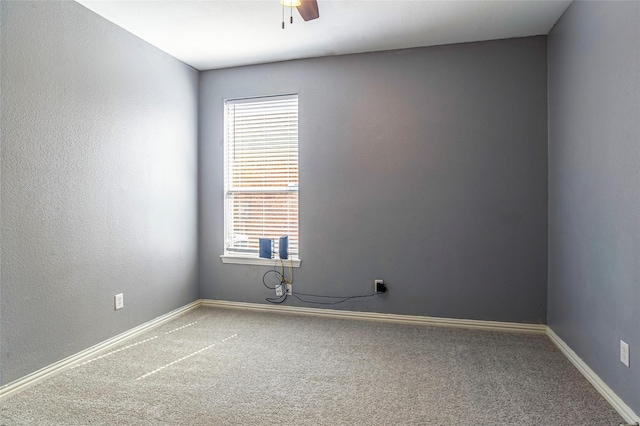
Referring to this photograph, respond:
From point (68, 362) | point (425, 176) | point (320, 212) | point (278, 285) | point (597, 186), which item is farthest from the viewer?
point (278, 285)

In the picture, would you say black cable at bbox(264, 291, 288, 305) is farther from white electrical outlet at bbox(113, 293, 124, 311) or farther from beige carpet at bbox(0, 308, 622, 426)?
white electrical outlet at bbox(113, 293, 124, 311)

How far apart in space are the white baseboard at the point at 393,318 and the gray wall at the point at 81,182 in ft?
2.16

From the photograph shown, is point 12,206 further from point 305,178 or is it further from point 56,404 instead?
point 305,178

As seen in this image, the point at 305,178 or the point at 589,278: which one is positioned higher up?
the point at 305,178

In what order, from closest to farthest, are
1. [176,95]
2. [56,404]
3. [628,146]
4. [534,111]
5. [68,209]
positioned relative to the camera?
1. [628,146]
2. [56,404]
3. [68,209]
4. [534,111]
5. [176,95]

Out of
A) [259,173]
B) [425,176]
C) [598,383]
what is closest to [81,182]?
[259,173]

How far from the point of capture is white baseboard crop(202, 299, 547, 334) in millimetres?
3100

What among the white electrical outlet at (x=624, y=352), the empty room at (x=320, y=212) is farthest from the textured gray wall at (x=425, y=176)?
the white electrical outlet at (x=624, y=352)

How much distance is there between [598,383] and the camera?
2133 mm

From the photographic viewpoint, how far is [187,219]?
3.74m

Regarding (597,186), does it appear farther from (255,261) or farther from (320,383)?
(255,261)

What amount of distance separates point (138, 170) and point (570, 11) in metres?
3.58

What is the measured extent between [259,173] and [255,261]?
928 mm

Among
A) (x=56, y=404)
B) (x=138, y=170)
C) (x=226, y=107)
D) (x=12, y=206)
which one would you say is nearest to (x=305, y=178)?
(x=226, y=107)
